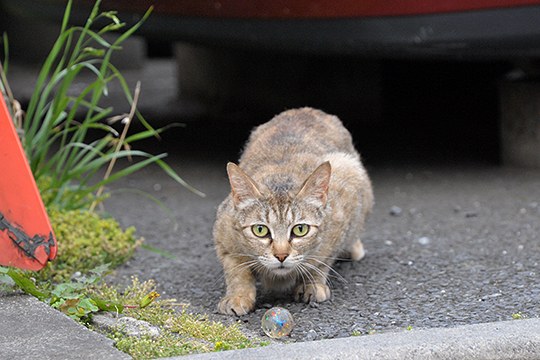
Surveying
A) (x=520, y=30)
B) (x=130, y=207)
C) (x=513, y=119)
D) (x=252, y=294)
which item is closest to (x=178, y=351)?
(x=252, y=294)

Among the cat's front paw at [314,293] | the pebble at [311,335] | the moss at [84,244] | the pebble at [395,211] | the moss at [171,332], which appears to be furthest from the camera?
the pebble at [395,211]

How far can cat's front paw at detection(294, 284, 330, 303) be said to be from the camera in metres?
3.93

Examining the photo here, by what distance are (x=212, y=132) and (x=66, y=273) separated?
3898mm

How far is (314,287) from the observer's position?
3.95 metres

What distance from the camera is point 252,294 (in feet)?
12.8

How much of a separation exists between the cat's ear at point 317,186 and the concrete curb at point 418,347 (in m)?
0.87

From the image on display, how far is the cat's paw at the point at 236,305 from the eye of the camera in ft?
12.4

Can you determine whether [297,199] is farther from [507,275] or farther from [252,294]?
[507,275]

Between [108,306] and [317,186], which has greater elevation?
[317,186]

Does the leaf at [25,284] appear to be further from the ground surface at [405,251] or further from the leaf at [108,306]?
the ground surface at [405,251]

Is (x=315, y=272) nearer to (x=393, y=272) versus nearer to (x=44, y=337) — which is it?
(x=393, y=272)

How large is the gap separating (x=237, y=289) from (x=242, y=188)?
42 centimetres

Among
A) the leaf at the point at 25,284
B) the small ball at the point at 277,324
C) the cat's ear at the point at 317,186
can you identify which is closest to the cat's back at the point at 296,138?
the cat's ear at the point at 317,186

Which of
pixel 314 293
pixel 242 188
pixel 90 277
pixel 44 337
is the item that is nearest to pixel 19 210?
pixel 90 277
